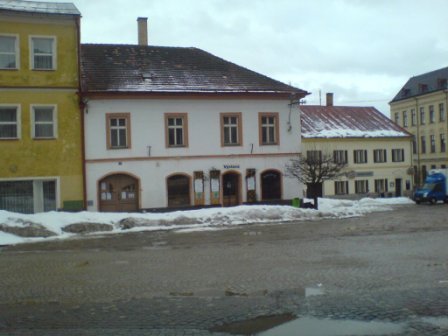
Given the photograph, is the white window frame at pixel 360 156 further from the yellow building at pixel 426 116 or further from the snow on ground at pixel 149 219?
the snow on ground at pixel 149 219

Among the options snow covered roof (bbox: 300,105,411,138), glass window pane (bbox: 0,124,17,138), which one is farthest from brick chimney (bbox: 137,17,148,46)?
snow covered roof (bbox: 300,105,411,138)

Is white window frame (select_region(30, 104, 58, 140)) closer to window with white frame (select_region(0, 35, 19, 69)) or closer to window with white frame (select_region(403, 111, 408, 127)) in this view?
window with white frame (select_region(0, 35, 19, 69))

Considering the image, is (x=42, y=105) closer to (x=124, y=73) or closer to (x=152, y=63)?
(x=124, y=73)

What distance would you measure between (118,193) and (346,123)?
35465 millimetres

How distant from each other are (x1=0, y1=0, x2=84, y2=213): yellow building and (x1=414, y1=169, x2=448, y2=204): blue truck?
3024 centimetres

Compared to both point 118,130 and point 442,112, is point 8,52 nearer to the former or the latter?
point 118,130

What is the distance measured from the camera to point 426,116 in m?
73.2

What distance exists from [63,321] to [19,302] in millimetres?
2023

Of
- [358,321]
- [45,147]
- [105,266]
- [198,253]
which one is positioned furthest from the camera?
[45,147]

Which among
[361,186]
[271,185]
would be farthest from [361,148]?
[271,185]

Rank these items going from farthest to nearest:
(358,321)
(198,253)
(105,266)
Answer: (198,253)
(105,266)
(358,321)

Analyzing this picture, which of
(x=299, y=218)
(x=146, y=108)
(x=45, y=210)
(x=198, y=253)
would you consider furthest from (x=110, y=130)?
(x=198, y=253)

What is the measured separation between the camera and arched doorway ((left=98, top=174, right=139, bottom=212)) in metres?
31.0

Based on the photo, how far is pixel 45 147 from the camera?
2947 cm
